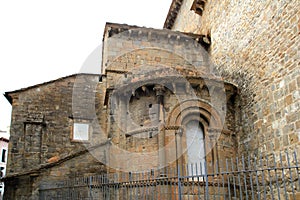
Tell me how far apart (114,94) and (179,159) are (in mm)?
2930

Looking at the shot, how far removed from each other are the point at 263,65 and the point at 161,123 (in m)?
3.37

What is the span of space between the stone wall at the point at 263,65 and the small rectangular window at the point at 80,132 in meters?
5.90

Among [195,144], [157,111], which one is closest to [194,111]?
[195,144]

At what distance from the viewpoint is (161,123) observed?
30.5 feet

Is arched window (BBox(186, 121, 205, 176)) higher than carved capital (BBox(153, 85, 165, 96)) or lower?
lower

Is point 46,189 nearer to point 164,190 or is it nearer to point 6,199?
point 6,199

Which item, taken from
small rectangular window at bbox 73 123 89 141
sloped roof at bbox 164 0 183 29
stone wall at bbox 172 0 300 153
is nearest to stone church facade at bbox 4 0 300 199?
stone wall at bbox 172 0 300 153

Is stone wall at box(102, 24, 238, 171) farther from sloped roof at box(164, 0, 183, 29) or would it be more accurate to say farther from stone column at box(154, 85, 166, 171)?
sloped roof at box(164, 0, 183, 29)

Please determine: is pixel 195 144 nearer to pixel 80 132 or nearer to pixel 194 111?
pixel 194 111

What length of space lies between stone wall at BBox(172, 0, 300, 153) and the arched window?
4.37ft

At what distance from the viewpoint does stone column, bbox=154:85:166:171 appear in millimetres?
8945

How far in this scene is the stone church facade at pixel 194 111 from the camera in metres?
8.81

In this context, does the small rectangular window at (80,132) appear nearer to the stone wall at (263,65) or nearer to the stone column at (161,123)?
the stone column at (161,123)

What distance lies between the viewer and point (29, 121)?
1298cm
